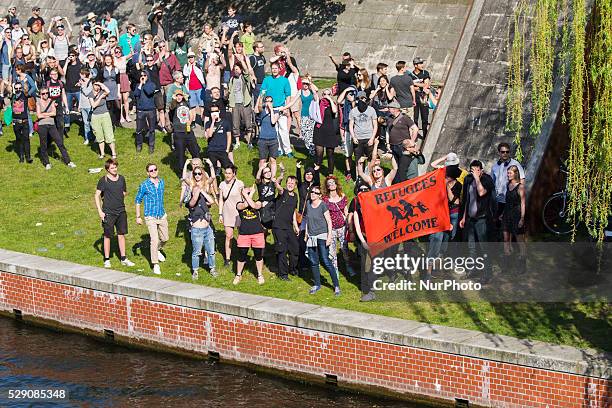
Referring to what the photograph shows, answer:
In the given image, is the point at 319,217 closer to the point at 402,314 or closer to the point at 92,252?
the point at 402,314

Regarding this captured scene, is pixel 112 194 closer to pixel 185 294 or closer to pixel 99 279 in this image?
pixel 99 279

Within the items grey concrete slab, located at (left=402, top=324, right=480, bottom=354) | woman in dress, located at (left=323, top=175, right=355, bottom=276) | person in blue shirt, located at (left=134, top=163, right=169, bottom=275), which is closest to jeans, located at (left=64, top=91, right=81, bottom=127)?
person in blue shirt, located at (left=134, top=163, right=169, bottom=275)

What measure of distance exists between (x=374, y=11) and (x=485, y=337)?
16.6m

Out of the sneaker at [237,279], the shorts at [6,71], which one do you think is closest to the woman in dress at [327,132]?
the sneaker at [237,279]

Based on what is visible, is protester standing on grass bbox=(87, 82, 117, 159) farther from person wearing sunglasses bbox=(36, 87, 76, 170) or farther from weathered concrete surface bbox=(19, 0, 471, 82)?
weathered concrete surface bbox=(19, 0, 471, 82)

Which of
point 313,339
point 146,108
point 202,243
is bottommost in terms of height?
point 313,339

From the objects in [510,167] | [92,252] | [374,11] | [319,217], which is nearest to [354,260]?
[319,217]

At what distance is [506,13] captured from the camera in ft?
76.5

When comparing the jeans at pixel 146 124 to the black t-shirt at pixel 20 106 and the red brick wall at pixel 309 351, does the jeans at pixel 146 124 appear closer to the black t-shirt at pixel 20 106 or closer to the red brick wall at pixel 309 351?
the black t-shirt at pixel 20 106

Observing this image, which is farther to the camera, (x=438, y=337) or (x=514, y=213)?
(x=514, y=213)

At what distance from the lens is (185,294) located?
1820 cm

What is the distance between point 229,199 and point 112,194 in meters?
1.98

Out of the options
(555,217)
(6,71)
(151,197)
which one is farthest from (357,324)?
(6,71)

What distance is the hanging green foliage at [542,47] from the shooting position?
1678 cm
